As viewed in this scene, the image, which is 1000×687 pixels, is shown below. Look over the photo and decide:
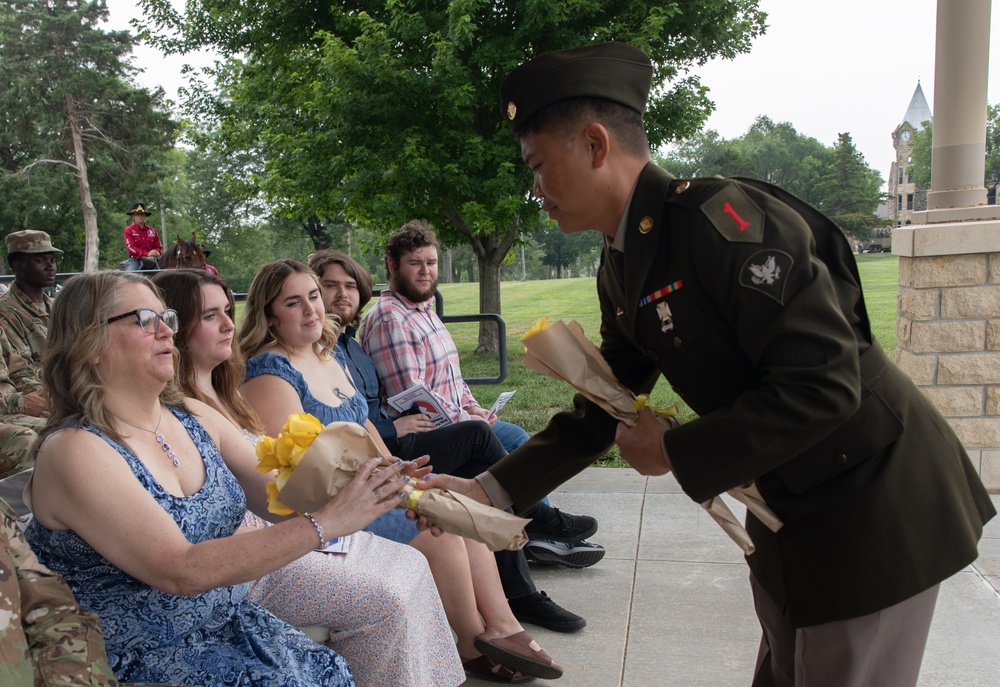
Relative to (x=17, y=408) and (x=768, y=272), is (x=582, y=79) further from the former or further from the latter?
(x=17, y=408)

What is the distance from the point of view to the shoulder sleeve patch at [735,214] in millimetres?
1558

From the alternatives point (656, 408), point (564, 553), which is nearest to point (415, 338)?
point (564, 553)

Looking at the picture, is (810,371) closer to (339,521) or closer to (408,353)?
(339,521)

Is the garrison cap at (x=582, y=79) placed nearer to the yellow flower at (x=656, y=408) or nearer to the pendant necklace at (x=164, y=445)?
the yellow flower at (x=656, y=408)

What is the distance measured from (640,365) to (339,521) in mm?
813

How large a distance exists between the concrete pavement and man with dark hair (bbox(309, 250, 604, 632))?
3.7 inches

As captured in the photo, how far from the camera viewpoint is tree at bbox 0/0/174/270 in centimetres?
3756

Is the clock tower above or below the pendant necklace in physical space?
above

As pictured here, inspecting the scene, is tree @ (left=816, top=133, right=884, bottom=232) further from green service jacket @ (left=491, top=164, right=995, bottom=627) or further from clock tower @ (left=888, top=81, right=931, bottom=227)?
green service jacket @ (left=491, top=164, right=995, bottom=627)

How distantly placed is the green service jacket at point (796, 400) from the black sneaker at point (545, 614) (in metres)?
1.95

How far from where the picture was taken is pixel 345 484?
203cm

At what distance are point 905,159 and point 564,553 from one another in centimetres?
3778

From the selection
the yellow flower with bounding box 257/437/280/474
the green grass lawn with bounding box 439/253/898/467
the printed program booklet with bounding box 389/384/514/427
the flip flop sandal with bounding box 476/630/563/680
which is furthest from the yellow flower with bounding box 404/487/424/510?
the printed program booklet with bounding box 389/384/514/427

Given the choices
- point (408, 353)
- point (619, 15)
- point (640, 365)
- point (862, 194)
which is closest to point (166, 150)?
point (862, 194)
